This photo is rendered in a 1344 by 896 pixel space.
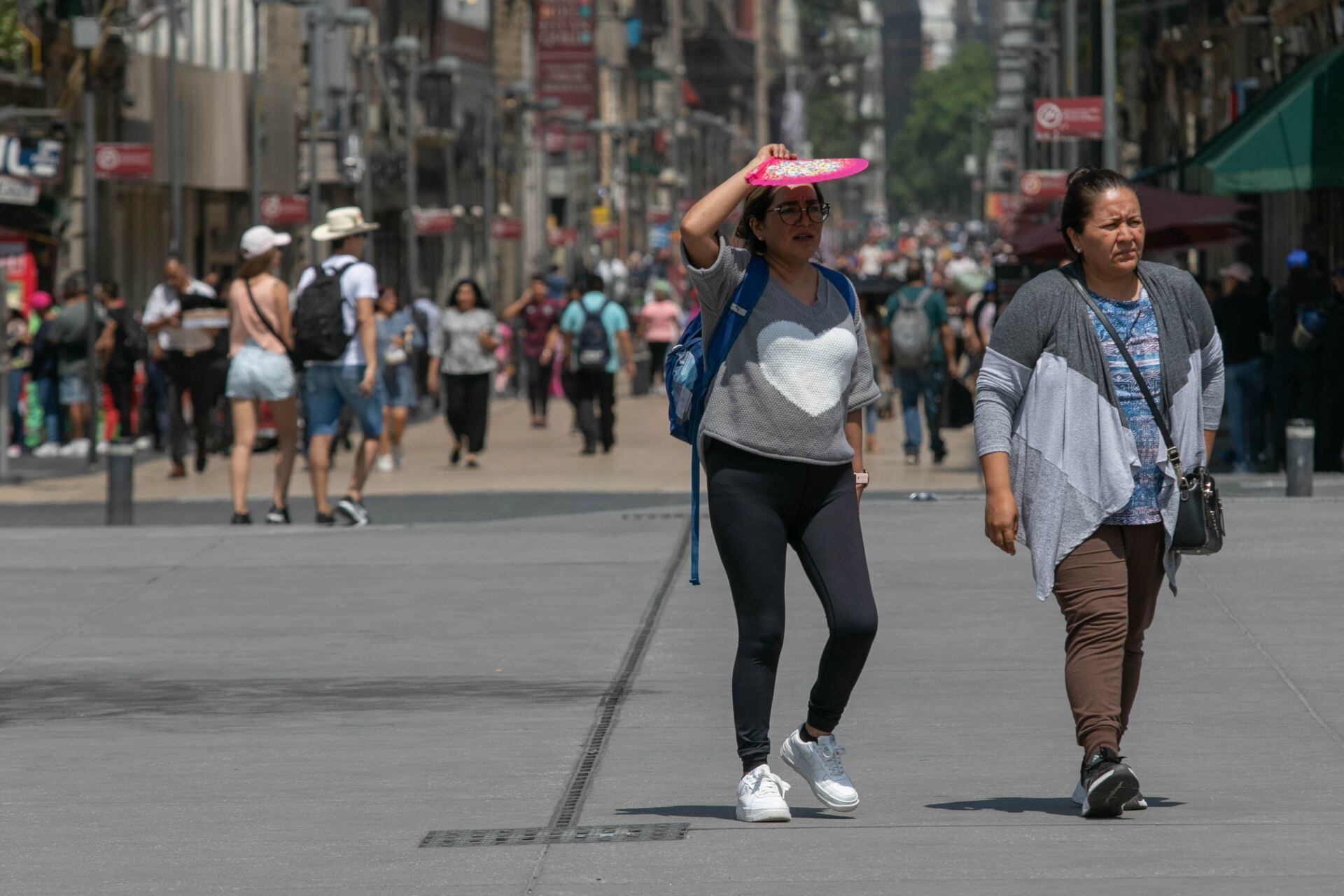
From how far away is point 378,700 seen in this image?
8.81 metres

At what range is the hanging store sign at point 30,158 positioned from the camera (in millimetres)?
26672

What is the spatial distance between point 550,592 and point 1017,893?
6.39 meters

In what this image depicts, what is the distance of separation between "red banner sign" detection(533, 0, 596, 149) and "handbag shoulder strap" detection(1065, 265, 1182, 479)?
6029 cm

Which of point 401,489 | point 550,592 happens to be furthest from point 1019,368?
point 401,489

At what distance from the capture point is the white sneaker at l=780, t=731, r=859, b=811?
6.57m

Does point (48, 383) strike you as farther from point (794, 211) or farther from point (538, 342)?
point (794, 211)

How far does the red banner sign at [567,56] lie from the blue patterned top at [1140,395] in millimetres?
60272

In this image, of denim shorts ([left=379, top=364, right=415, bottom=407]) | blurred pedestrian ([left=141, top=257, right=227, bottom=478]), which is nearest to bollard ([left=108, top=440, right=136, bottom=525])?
blurred pedestrian ([left=141, top=257, right=227, bottom=478])

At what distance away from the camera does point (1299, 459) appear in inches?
631

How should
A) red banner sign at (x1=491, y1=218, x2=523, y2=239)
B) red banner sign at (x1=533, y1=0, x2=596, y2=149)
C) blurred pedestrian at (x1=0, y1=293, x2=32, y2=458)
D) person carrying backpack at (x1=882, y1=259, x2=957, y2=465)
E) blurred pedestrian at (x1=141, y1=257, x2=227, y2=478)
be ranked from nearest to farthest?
blurred pedestrian at (x1=141, y1=257, x2=227, y2=478) < person carrying backpack at (x1=882, y1=259, x2=957, y2=465) < blurred pedestrian at (x1=0, y1=293, x2=32, y2=458) < red banner sign at (x1=491, y1=218, x2=523, y2=239) < red banner sign at (x1=533, y1=0, x2=596, y2=149)

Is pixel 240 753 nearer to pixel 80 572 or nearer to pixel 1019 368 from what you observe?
Answer: pixel 1019 368

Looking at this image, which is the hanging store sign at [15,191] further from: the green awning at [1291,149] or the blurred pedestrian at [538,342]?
the green awning at [1291,149]

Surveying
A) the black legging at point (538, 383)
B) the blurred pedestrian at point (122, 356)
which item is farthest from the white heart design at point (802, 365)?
the black legging at point (538, 383)

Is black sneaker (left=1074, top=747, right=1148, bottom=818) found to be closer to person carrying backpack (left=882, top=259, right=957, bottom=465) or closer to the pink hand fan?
the pink hand fan
